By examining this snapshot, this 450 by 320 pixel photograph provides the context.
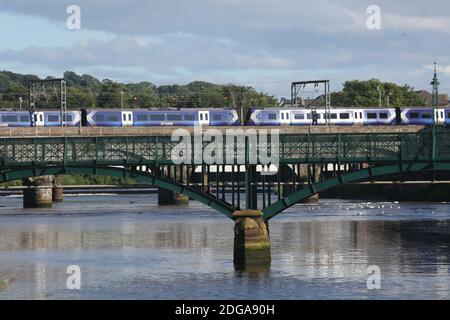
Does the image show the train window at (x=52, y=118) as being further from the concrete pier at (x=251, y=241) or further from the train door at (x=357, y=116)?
the concrete pier at (x=251, y=241)

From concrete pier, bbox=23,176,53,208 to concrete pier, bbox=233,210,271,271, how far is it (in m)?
91.4

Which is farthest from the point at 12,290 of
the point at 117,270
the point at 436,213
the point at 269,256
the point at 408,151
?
the point at 436,213

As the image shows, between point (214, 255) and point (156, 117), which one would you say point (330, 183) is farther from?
point (156, 117)

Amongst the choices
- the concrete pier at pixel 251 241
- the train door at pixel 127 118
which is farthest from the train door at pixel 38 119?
the concrete pier at pixel 251 241

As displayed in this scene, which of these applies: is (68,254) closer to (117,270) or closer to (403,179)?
(117,270)

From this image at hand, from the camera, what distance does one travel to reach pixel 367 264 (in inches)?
3270

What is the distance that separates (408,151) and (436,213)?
172 feet

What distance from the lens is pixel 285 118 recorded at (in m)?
163

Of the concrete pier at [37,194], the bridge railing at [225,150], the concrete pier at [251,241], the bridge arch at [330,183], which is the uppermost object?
the bridge railing at [225,150]

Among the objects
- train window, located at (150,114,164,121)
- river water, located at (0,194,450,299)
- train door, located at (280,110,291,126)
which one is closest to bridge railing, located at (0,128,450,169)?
river water, located at (0,194,450,299)

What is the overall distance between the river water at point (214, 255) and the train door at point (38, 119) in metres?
13.8

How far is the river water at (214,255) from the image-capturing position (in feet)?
232

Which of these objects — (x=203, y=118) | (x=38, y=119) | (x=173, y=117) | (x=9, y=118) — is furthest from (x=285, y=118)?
(x=9, y=118)
